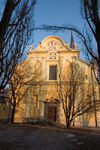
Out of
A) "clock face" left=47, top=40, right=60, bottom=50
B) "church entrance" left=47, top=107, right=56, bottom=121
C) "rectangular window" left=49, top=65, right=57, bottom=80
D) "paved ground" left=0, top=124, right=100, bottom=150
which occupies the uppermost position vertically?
"clock face" left=47, top=40, right=60, bottom=50

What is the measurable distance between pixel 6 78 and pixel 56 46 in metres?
16.1

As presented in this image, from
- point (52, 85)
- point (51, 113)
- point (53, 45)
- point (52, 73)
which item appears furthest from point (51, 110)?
Result: point (53, 45)

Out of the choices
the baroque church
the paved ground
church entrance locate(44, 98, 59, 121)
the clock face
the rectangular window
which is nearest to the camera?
the paved ground

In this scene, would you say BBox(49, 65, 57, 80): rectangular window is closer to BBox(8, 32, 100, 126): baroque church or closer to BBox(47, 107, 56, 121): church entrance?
BBox(8, 32, 100, 126): baroque church

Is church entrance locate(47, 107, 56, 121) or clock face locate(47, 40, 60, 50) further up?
clock face locate(47, 40, 60, 50)

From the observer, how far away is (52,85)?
59.4 ft

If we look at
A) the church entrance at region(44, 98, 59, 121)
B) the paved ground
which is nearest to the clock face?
the church entrance at region(44, 98, 59, 121)

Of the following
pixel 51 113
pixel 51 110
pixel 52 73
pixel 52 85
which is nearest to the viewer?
pixel 51 113

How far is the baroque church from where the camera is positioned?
53.5 feet

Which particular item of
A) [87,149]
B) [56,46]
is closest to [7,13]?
[87,149]

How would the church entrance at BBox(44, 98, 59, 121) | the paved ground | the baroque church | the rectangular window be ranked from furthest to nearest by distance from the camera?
the rectangular window, the church entrance at BBox(44, 98, 59, 121), the baroque church, the paved ground

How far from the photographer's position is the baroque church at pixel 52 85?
16.3 metres

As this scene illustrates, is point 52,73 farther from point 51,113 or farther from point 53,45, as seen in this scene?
point 51,113

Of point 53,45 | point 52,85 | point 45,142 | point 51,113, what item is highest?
point 53,45
